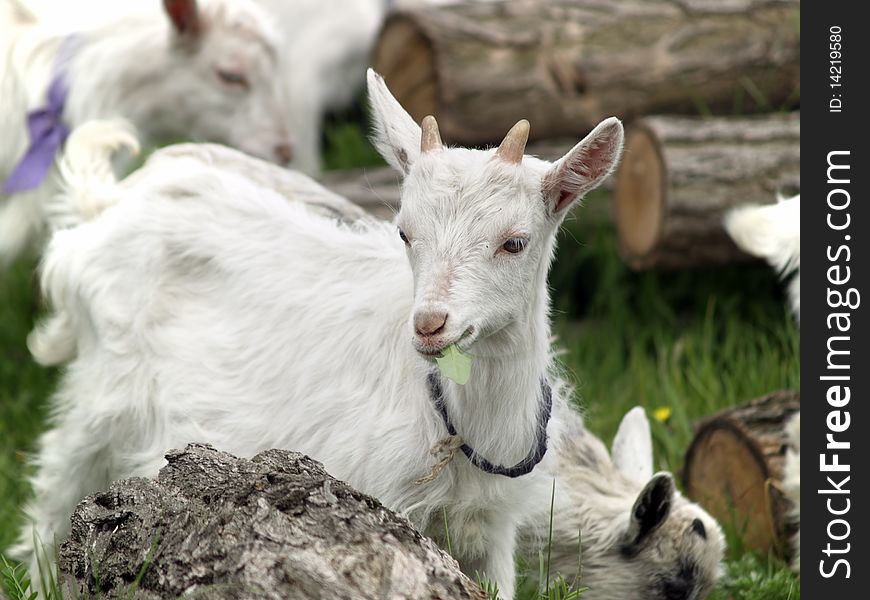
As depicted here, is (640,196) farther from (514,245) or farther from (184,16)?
(514,245)

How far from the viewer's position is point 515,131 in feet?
10.3

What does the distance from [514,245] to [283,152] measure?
11.5 ft

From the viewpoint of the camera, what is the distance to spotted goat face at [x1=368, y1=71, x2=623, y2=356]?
300 cm

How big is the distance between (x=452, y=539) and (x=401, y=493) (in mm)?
198

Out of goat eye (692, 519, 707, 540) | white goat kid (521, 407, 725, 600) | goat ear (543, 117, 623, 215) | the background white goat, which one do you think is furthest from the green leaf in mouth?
the background white goat

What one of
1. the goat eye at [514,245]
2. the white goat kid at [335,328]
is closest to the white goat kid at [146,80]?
the white goat kid at [335,328]

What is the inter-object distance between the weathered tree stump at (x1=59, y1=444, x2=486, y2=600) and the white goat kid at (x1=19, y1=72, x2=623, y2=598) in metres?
0.44

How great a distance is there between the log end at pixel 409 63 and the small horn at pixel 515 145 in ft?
10.7

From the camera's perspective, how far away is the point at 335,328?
12.1 feet

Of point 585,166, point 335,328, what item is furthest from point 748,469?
point 585,166

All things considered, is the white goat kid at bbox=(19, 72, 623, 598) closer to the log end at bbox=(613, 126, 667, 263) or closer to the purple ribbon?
the purple ribbon

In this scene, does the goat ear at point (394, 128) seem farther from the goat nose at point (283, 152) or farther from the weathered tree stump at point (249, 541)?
the goat nose at point (283, 152)

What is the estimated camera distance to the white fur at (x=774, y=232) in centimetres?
455
